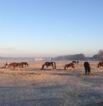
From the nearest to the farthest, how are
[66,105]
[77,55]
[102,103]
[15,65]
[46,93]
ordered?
1. [66,105]
2. [102,103]
3. [46,93]
4. [15,65]
5. [77,55]

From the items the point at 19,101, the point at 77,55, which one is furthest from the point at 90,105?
the point at 77,55

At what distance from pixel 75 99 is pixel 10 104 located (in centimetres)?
349

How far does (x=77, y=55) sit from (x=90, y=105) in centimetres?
18393

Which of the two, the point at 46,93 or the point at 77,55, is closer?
the point at 46,93

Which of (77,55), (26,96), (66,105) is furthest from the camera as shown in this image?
(77,55)

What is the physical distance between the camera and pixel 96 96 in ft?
61.9

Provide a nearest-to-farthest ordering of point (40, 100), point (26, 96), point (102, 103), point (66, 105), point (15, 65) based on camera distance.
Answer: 1. point (66, 105)
2. point (102, 103)
3. point (40, 100)
4. point (26, 96)
5. point (15, 65)

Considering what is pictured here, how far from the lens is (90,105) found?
15.7m

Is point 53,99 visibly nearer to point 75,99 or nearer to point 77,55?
point 75,99

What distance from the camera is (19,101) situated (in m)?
17.0

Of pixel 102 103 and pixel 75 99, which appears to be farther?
pixel 75 99

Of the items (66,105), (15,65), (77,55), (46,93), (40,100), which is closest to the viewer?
(66,105)

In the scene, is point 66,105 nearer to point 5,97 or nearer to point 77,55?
point 5,97

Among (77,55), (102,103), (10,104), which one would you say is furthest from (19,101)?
(77,55)
